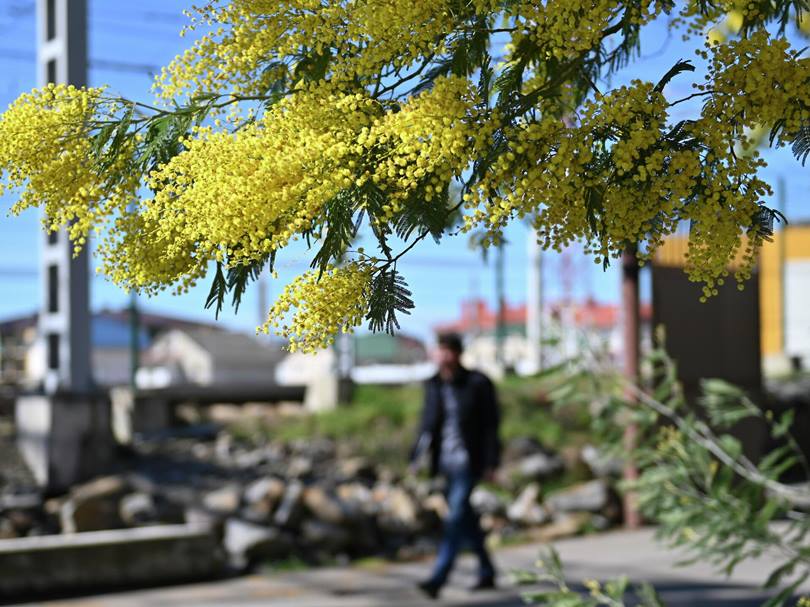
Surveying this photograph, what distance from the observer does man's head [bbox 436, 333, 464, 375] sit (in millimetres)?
7910

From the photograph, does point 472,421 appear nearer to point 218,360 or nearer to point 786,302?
point 786,302

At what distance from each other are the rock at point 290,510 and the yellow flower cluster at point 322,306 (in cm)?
853

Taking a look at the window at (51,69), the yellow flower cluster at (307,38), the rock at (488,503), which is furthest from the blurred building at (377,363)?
the yellow flower cluster at (307,38)

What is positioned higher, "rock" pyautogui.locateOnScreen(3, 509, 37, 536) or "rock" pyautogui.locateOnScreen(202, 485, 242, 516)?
"rock" pyautogui.locateOnScreen(202, 485, 242, 516)

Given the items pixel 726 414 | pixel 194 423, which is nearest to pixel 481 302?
pixel 194 423

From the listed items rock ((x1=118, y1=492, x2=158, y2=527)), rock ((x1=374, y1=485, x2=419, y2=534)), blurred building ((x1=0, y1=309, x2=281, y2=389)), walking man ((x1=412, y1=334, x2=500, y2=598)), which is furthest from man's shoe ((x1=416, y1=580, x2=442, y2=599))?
blurred building ((x1=0, y1=309, x2=281, y2=389))

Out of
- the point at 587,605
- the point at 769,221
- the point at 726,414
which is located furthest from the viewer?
the point at 726,414

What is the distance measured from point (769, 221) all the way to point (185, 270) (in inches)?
53.6

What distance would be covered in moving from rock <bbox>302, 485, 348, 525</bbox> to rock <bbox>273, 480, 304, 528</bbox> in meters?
0.08

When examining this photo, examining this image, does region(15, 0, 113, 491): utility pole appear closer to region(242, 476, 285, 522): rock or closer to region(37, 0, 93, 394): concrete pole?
region(37, 0, 93, 394): concrete pole

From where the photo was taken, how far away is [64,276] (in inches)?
499

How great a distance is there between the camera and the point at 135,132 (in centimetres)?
263

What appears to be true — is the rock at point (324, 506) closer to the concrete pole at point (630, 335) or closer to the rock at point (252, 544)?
the rock at point (252, 544)

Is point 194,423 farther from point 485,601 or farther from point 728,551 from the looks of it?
point 728,551
